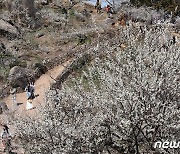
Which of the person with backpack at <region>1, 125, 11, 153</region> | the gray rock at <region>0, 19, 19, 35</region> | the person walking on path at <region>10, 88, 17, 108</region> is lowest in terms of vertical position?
the person walking on path at <region>10, 88, 17, 108</region>

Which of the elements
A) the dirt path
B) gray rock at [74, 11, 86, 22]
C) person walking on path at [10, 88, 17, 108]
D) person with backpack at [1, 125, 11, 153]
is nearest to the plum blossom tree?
person with backpack at [1, 125, 11, 153]

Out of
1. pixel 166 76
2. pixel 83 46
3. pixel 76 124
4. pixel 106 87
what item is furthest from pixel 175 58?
pixel 83 46

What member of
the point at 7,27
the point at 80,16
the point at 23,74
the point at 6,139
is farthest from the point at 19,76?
the point at 80,16

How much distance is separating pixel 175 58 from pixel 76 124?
447cm

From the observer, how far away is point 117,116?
12.6 metres

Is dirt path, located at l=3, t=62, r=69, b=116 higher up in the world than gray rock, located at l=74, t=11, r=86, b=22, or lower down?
lower down

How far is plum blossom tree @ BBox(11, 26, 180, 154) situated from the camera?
1257 centimetres

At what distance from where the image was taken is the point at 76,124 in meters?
13.0

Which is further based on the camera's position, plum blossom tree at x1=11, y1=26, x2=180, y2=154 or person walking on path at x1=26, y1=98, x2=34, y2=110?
person walking on path at x1=26, y1=98, x2=34, y2=110

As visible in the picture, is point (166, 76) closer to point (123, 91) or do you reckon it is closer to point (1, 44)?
point (123, 91)

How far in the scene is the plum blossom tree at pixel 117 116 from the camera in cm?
1257

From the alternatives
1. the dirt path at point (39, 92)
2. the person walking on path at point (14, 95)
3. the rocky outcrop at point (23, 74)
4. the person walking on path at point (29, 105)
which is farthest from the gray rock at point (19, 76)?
the person walking on path at point (29, 105)

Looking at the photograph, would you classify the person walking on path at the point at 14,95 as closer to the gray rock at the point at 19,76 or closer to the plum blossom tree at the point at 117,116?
the gray rock at the point at 19,76

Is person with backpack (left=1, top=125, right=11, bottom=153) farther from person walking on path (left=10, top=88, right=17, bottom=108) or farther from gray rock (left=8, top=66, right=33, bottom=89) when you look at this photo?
gray rock (left=8, top=66, right=33, bottom=89)
